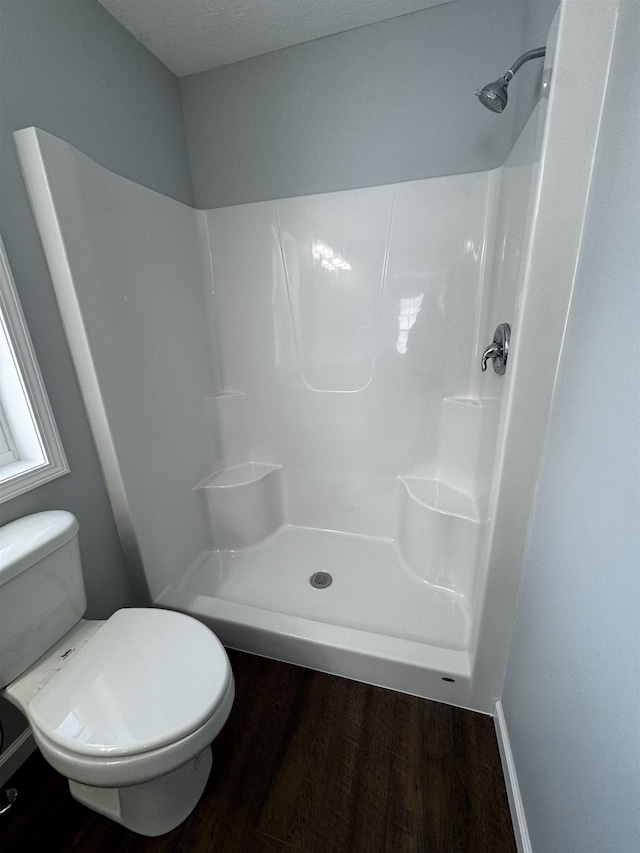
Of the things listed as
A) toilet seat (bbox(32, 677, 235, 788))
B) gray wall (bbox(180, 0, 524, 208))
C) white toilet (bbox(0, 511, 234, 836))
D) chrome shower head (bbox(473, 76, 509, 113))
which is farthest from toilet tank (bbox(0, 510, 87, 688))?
chrome shower head (bbox(473, 76, 509, 113))

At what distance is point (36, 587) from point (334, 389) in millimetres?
1327

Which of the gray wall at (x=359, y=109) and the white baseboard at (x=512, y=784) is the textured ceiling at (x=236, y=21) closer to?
the gray wall at (x=359, y=109)

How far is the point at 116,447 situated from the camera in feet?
3.98

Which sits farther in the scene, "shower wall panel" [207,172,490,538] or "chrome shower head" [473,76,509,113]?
"shower wall panel" [207,172,490,538]

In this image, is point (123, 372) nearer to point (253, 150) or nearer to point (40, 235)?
point (40, 235)

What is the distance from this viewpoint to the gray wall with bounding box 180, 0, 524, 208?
1275 mm

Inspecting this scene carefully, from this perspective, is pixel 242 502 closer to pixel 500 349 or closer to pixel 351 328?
pixel 351 328

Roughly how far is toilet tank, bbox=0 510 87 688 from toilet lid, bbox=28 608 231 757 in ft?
→ 0.36

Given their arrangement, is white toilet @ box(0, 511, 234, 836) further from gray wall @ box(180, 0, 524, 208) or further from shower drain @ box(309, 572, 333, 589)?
gray wall @ box(180, 0, 524, 208)

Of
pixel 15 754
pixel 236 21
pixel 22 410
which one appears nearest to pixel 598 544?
pixel 22 410

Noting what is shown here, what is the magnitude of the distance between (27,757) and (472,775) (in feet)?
4.56

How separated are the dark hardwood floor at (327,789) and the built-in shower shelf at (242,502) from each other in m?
0.76

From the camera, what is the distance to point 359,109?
4.63 ft

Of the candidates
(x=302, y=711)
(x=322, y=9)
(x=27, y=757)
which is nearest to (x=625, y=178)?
(x=322, y=9)
